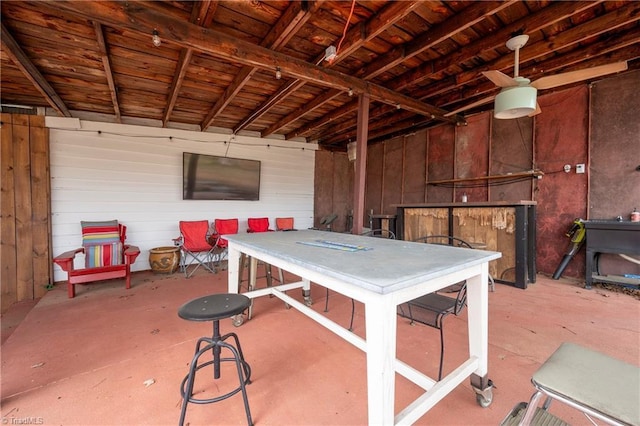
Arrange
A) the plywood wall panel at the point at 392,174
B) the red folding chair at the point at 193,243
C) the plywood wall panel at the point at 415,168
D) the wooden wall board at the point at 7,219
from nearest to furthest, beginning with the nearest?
1. the wooden wall board at the point at 7,219
2. the red folding chair at the point at 193,243
3. the plywood wall panel at the point at 415,168
4. the plywood wall panel at the point at 392,174

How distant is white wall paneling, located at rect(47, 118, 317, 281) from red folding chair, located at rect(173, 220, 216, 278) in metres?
0.42

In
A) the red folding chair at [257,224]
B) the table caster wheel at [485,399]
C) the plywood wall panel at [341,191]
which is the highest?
the plywood wall panel at [341,191]

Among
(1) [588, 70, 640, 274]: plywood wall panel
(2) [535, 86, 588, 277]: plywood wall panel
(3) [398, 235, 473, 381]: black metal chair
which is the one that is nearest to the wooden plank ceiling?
(1) [588, 70, 640, 274]: plywood wall panel

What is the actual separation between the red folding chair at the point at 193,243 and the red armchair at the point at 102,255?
869 millimetres

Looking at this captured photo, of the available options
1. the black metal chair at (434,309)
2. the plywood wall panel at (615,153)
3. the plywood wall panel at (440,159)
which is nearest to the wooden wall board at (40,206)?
the black metal chair at (434,309)

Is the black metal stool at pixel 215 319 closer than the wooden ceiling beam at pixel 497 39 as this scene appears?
Yes

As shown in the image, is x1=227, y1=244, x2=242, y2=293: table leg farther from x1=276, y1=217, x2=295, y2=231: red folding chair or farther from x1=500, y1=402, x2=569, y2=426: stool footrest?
x1=276, y1=217, x2=295, y2=231: red folding chair

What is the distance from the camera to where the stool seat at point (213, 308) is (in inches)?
54.6

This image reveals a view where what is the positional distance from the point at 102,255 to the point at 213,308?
363 centimetres

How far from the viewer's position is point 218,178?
18.5 feet

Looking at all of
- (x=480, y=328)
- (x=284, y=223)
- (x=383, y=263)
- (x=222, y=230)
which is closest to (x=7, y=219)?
(x=222, y=230)

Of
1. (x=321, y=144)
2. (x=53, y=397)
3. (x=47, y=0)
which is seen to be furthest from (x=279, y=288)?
(x=321, y=144)

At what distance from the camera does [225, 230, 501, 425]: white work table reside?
1013mm

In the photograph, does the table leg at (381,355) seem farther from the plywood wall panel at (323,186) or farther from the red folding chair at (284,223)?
the plywood wall panel at (323,186)
